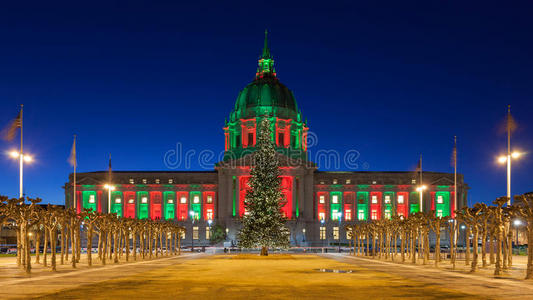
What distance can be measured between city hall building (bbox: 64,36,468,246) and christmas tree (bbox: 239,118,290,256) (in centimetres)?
7477

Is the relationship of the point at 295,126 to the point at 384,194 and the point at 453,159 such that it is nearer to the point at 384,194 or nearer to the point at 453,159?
the point at 384,194

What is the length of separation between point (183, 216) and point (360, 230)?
75801 mm

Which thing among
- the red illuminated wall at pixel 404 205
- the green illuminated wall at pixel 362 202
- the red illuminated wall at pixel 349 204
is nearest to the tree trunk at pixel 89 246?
the red illuminated wall at pixel 349 204

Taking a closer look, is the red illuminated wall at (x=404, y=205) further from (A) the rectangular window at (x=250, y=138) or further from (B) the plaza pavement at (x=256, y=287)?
(B) the plaza pavement at (x=256, y=287)

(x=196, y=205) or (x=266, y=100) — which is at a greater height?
(x=266, y=100)

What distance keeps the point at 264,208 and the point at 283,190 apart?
77.4 metres

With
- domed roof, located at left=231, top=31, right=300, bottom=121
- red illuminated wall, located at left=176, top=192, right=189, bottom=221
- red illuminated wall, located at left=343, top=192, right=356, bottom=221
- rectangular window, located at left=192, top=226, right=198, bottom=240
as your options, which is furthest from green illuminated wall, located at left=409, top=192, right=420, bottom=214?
red illuminated wall, located at left=176, top=192, right=189, bottom=221

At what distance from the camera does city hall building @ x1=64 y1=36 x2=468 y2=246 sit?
14825 centimetres

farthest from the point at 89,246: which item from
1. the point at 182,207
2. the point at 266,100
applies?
the point at 266,100

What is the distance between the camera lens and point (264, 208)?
70.8 meters

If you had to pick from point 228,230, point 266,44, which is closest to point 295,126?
point 266,44

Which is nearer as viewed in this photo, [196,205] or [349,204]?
[196,205]

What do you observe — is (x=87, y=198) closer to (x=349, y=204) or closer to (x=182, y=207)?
(x=182, y=207)

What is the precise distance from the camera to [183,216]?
15350cm
